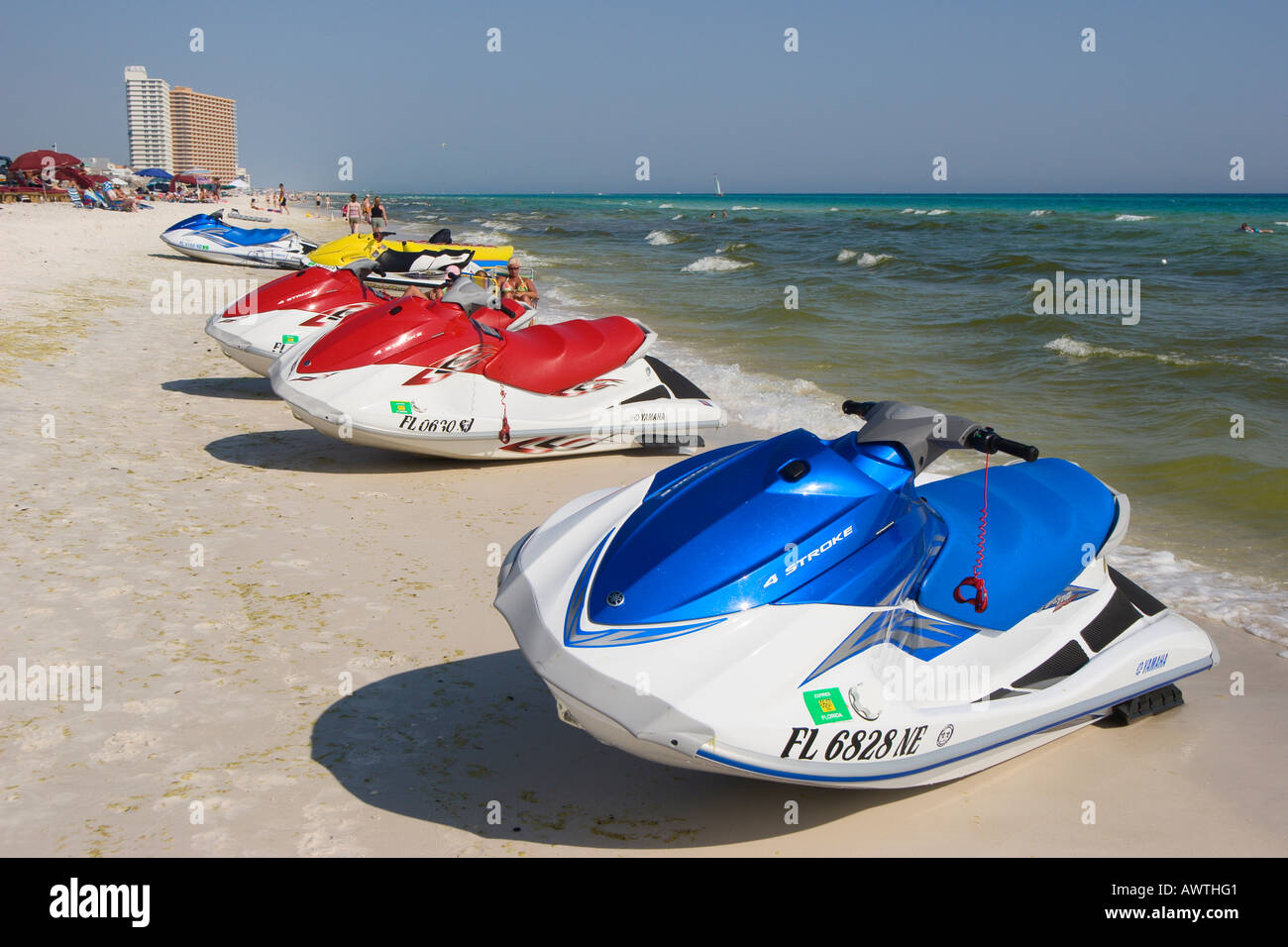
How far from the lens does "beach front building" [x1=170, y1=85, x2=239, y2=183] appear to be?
145m

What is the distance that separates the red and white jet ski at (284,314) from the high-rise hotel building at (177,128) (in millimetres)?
150164

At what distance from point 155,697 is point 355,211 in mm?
30280

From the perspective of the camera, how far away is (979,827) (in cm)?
349

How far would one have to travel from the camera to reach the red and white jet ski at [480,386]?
7.11 m

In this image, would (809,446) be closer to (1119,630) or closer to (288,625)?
(1119,630)

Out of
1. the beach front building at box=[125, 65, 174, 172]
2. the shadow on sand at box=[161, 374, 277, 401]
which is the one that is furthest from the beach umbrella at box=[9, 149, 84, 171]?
the beach front building at box=[125, 65, 174, 172]

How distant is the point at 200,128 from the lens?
14662 centimetres

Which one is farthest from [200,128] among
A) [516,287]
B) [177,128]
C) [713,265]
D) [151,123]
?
[516,287]

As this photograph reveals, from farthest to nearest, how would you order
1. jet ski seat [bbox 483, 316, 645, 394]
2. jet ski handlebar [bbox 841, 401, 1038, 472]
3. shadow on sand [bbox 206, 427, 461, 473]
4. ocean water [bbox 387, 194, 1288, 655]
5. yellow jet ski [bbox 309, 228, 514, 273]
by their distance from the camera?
1. yellow jet ski [bbox 309, 228, 514, 273]
2. jet ski seat [bbox 483, 316, 645, 394]
3. shadow on sand [bbox 206, 427, 461, 473]
4. ocean water [bbox 387, 194, 1288, 655]
5. jet ski handlebar [bbox 841, 401, 1038, 472]

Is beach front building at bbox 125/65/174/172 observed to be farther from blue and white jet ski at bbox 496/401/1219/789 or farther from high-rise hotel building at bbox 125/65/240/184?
blue and white jet ski at bbox 496/401/1219/789

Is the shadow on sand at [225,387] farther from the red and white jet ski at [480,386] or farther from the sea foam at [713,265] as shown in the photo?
the sea foam at [713,265]

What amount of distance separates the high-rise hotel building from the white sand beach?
154 meters

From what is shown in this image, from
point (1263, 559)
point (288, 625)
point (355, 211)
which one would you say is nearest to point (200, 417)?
point (288, 625)

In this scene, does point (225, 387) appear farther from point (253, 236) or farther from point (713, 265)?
point (713, 265)
